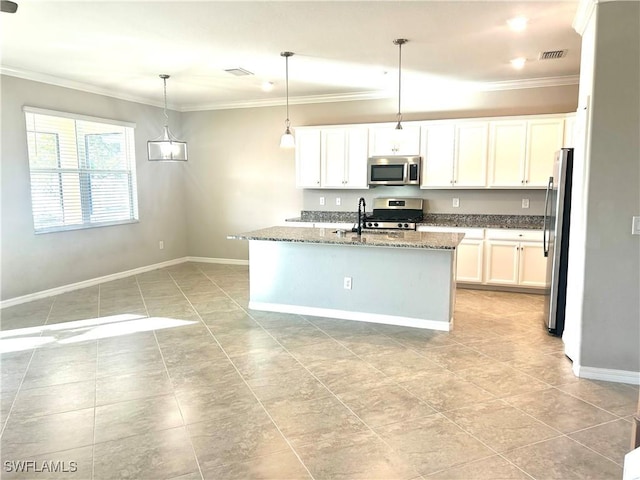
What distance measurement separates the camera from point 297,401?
9.37 feet

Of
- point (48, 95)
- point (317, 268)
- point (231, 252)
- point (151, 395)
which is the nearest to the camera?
point (151, 395)

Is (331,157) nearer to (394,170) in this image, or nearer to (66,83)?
(394,170)

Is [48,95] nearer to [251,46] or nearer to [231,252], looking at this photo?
[251,46]

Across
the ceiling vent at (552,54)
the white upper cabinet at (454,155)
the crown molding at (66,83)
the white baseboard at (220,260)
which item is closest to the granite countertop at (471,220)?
the white upper cabinet at (454,155)

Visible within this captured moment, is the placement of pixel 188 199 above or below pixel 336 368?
above

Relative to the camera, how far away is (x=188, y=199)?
782 centimetres

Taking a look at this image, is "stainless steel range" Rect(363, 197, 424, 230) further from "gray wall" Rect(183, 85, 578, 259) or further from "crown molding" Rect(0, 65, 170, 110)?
"crown molding" Rect(0, 65, 170, 110)

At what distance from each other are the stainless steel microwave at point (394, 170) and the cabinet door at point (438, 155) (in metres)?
0.14

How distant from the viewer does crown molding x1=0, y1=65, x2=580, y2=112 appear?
532 cm

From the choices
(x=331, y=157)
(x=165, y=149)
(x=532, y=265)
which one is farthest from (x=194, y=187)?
(x=532, y=265)

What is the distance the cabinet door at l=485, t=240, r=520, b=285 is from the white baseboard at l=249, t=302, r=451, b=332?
1.78m

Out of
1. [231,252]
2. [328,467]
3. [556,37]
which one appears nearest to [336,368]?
[328,467]

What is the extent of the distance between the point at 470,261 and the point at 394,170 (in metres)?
1.57

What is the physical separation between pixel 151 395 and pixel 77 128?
14.2 feet
